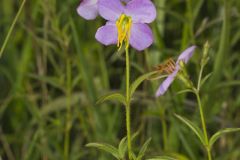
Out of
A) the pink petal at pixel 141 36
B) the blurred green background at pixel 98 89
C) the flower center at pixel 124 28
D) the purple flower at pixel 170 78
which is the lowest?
the blurred green background at pixel 98 89

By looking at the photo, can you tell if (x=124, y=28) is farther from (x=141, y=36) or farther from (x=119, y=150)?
(x=119, y=150)

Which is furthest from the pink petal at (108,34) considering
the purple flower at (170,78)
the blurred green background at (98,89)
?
the blurred green background at (98,89)

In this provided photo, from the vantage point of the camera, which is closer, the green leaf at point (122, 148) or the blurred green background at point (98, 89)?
the green leaf at point (122, 148)

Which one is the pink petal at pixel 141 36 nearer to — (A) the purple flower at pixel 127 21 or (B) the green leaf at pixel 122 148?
(A) the purple flower at pixel 127 21

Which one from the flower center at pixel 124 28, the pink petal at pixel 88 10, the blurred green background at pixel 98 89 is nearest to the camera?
the flower center at pixel 124 28

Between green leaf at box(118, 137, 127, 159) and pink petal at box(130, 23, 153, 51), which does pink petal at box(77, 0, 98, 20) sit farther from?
green leaf at box(118, 137, 127, 159)

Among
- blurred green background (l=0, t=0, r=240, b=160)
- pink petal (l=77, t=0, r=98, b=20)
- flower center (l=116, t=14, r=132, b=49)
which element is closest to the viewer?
flower center (l=116, t=14, r=132, b=49)

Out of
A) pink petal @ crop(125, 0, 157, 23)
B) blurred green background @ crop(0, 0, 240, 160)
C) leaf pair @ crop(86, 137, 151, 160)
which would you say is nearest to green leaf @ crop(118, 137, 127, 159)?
leaf pair @ crop(86, 137, 151, 160)
